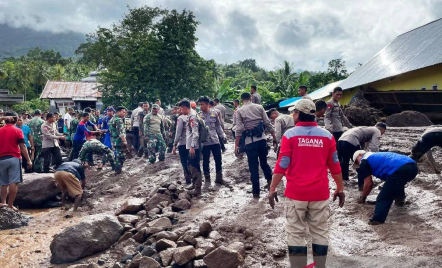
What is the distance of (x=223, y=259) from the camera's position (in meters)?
4.09

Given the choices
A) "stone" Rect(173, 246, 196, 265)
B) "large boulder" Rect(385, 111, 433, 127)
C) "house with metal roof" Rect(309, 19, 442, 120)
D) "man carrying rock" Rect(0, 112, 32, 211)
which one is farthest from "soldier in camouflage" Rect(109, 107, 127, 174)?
"house with metal roof" Rect(309, 19, 442, 120)

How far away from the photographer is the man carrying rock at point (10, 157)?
23.7ft

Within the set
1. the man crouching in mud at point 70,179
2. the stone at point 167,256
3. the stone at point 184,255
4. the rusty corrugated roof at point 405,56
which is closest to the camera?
the stone at point 184,255

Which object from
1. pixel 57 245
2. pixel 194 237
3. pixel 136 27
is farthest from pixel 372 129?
pixel 136 27

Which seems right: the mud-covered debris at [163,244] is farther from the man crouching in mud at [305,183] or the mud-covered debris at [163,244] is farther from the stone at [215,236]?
the man crouching in mud at [305,183]

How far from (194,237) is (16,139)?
483 cm

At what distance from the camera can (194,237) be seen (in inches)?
190

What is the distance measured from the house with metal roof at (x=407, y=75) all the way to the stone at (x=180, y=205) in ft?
32.8

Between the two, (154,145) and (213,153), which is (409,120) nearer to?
(213,153)

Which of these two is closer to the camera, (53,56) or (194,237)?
(194,237)

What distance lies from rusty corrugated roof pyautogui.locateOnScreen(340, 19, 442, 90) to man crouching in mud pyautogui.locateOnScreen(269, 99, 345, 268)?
13.2 m

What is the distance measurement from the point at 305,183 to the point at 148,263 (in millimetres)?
2229

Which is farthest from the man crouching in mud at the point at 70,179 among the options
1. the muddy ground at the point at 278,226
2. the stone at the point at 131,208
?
the stone at the point at 131,208

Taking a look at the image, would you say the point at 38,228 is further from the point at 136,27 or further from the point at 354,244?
the point at 136,27
